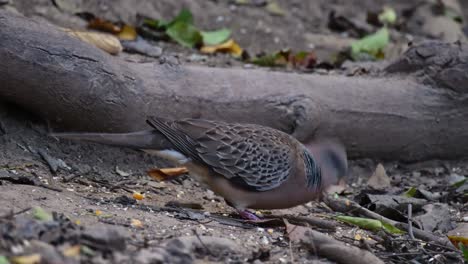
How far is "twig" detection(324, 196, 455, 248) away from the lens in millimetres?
5742

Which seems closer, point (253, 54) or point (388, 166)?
point (388, 166)

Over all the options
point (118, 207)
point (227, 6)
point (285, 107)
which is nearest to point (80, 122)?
point (118, 207)

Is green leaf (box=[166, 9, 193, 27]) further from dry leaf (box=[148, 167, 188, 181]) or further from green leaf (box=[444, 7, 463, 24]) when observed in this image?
green leaf (box=[444, 7, 463, 24])

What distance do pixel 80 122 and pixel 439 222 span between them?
262 cm

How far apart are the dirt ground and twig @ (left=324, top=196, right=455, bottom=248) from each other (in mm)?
89

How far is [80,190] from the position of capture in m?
6.11

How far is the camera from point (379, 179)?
754 centimetres

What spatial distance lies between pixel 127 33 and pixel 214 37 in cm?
97

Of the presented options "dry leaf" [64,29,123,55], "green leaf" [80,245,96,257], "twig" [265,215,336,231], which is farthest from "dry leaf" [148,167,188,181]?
"green leaf" [80,245,96,257]

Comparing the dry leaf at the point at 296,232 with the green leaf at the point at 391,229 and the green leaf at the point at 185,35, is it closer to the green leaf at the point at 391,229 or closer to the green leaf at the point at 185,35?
the green leaf at the point at 391,229

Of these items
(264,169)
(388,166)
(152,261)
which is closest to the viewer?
(152,261)

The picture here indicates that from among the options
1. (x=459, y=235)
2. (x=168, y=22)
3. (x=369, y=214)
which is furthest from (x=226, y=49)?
(x=459, y=235)

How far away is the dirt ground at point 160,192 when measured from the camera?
15.2 feet

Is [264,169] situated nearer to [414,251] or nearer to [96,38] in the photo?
[414,251]
